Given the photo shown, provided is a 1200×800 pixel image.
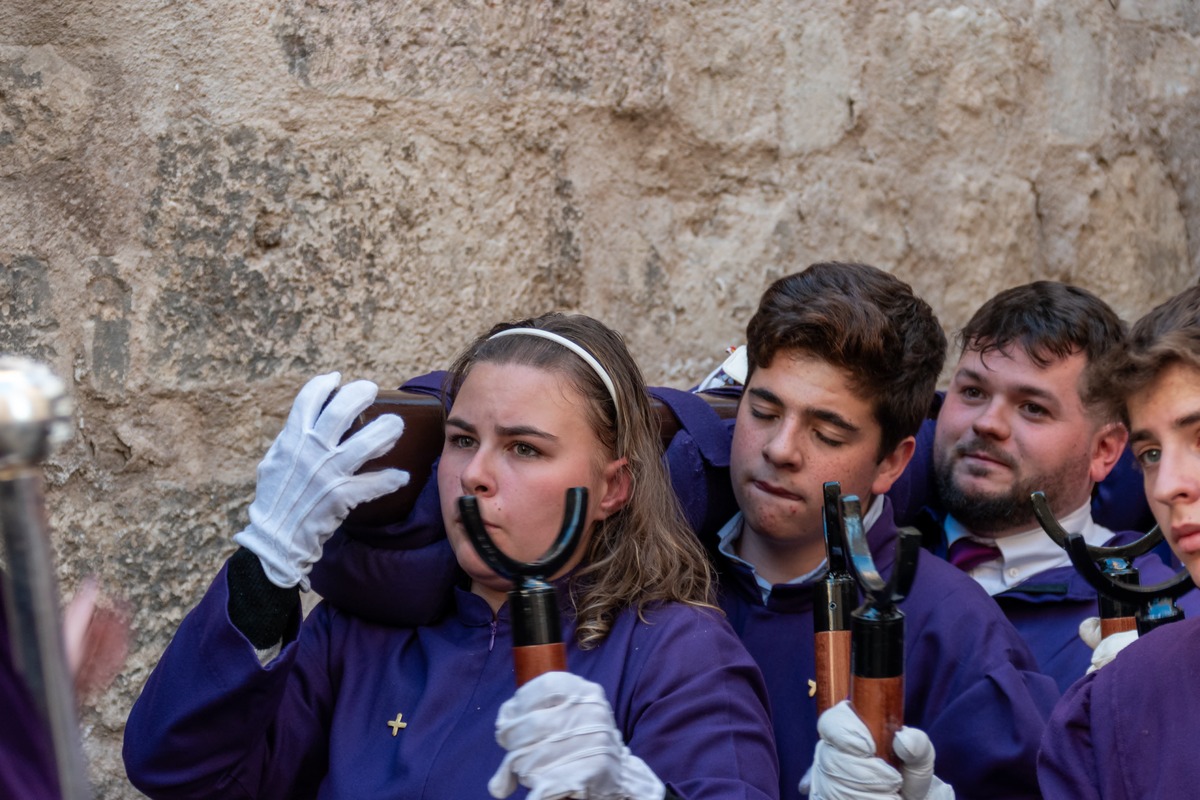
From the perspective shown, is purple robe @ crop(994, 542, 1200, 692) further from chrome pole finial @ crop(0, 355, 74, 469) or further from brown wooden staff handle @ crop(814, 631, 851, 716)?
chrome pole finial @ crop(0, 355, 74, 469)

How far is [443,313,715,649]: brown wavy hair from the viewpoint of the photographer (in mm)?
1928

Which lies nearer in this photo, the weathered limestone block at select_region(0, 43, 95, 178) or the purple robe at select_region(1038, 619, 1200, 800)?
the purple robe at select_region(1038, 619, 1200, 800)

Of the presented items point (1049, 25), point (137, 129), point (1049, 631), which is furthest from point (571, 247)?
point (1049, 25)

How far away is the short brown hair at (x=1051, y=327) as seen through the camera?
8.31 ft

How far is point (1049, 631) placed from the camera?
232 centimetres

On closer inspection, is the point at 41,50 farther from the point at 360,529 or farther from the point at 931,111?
the point at 931,111

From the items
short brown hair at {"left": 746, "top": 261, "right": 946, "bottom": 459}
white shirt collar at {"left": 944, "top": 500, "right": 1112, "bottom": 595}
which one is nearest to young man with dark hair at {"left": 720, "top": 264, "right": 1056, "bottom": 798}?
short brown hair at {"left": 746, "top": 261, "right": 946, "bottom": 459}

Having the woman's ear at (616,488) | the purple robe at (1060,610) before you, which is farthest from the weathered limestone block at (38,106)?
the purple robe at (1060,610)

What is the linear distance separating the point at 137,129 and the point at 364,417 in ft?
2.06

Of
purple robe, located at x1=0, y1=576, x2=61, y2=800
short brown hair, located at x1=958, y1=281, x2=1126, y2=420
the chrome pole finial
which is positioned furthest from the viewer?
short brown hair, located at x1=958, y1=281, x2=1126, y2=420

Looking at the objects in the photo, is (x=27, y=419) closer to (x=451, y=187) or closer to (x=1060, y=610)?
(x=451, y=187)

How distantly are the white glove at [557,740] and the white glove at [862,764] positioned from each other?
298mm

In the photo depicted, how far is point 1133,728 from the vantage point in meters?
1.57

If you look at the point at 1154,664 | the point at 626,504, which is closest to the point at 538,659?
the point at 626,504
